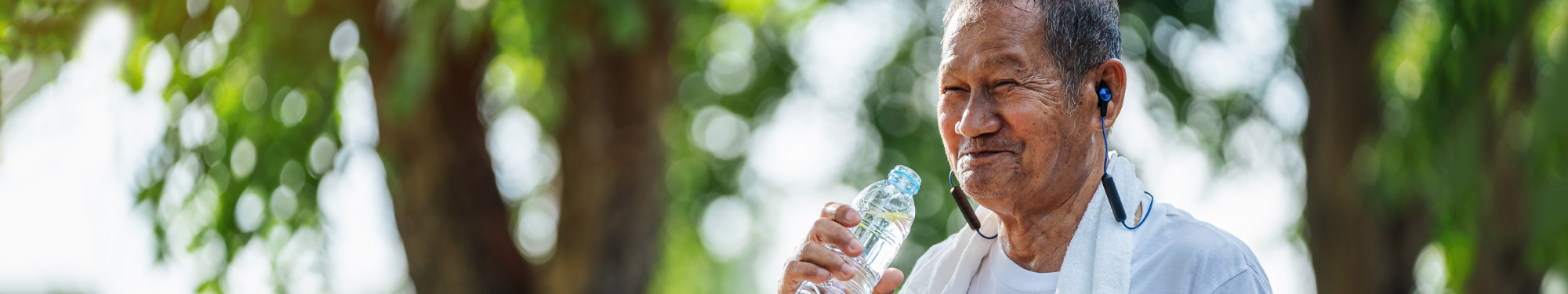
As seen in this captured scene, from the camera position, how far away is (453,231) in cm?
649

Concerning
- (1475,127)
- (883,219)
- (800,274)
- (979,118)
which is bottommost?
(1475,127)

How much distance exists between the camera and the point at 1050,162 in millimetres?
1923

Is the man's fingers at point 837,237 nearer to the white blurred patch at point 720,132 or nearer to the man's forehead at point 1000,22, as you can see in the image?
the man's forehead at point 1000,22

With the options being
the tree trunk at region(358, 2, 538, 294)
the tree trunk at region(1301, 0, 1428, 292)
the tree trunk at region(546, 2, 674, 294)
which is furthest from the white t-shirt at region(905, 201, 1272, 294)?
the tree trunk at region(358, 2, 538, 294)

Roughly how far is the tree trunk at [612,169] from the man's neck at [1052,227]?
14.2 feet

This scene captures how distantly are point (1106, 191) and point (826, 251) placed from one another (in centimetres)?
45

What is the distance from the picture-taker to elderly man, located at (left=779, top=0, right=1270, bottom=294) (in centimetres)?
182

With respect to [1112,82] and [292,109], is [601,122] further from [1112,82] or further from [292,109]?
[1112,82]

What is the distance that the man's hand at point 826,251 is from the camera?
1.91 metres

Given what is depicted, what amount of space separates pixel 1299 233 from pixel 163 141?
21.4ft

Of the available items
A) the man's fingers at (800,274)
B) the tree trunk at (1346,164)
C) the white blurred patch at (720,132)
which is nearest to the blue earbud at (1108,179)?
the man's fingers at (800,274)

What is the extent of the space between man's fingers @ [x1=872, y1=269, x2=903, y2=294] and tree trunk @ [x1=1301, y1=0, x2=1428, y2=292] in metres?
4.31

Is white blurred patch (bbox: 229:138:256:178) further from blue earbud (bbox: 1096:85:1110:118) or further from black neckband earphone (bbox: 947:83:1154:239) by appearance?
blue earbud (bbox: 1096:85:1110:118)

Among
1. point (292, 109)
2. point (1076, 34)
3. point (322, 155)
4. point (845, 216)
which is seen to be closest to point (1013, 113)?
point (1076, 34)
